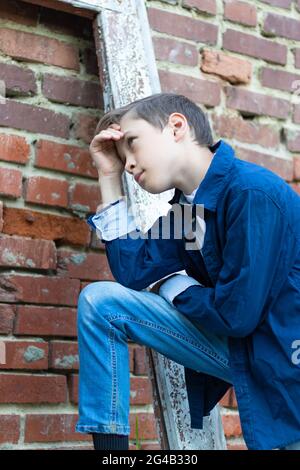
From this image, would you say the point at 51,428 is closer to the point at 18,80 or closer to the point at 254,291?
the point at 254,291

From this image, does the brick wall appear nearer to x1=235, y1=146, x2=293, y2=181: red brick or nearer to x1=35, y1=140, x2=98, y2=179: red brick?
x1=35, y1=140, x2=98, y2=179: red brick

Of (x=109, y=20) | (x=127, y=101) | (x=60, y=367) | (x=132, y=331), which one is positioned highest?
(x=109, y=20)

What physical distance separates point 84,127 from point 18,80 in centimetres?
26

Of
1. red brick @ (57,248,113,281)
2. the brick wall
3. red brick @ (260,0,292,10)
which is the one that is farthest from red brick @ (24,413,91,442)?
red brick @ (260,0,292,10)

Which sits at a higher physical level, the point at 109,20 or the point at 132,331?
the point at 109,20

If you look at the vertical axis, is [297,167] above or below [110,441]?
above

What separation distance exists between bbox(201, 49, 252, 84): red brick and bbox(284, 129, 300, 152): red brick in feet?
0.84

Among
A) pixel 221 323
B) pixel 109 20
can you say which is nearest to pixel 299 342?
pixel 221 323

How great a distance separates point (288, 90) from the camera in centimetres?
324

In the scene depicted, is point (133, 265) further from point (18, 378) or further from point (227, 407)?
point (227, 407)

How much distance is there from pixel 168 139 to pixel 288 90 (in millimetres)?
1068

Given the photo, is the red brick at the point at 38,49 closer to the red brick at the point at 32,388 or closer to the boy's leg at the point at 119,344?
the boy's leg at the point at 119,344

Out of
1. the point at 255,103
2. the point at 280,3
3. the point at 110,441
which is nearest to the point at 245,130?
the point at 255,103

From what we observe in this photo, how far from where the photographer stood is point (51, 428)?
2.59m
